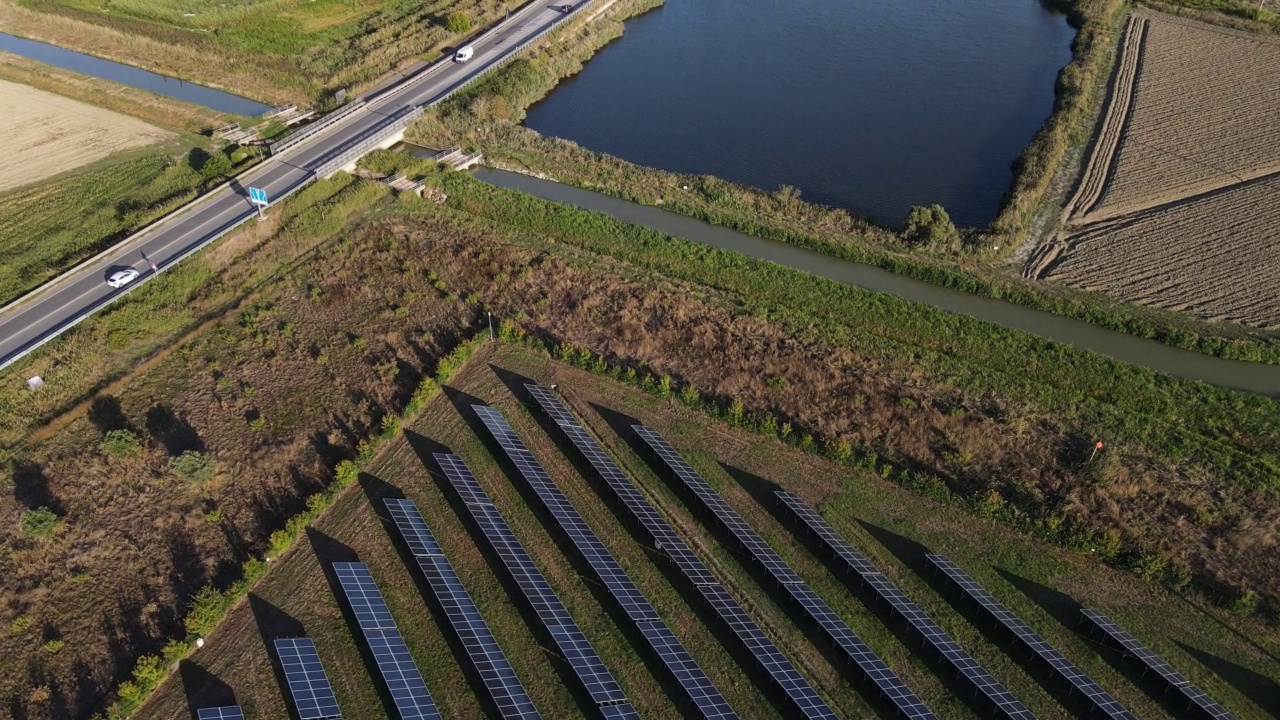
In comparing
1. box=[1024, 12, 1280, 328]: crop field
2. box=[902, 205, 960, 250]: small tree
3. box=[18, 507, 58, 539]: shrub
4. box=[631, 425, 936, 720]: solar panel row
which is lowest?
box=[18, 507, 58, 539]: shrub

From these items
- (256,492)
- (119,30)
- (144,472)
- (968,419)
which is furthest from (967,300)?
(119,30)

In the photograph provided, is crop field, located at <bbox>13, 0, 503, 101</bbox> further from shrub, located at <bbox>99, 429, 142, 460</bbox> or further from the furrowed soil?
shrub, located at <bbox>99, 429, 142, 460</bbox>

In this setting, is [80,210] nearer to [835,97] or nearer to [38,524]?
[38,524]

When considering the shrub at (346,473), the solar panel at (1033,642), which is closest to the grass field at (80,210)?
the shrub at (346,473)

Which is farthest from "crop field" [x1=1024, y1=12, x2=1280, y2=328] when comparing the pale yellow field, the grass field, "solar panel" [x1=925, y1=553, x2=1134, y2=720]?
the pale yellow field

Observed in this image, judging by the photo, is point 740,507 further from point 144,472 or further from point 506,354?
point 144,472

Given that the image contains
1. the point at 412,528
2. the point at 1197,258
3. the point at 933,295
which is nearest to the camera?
the point at 412,528

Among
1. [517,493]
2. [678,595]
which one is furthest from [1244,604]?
[517,493]

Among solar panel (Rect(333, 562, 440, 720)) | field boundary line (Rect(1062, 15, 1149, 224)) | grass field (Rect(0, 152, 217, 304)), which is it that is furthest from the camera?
field boundary line (Rect(1062, 15, 1149, 224))
